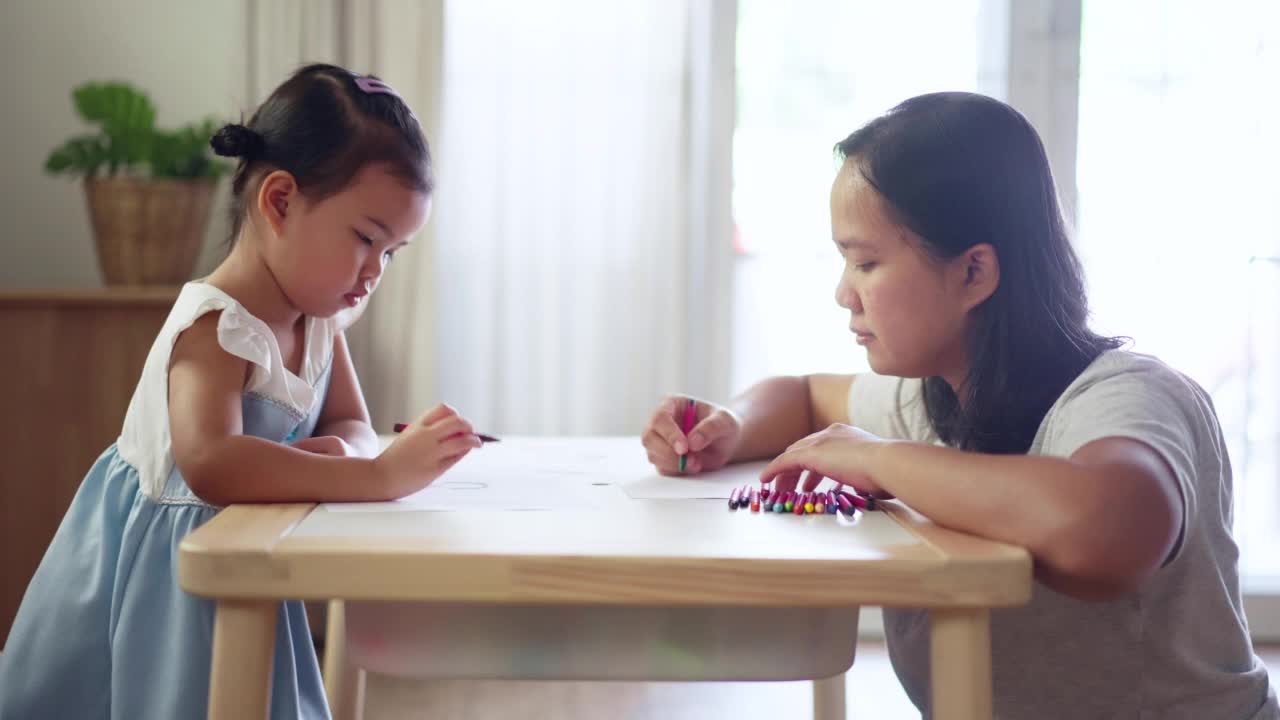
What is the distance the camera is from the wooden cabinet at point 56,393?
217 cm

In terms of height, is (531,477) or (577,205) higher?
(577,205)

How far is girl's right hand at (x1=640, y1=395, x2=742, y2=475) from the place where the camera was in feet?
3.71

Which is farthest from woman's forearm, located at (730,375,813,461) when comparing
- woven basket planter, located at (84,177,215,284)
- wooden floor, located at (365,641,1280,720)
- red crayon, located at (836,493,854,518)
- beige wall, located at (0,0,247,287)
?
beige wall, located at (0,0,247,287)

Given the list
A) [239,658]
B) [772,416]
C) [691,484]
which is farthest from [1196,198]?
[239,658]

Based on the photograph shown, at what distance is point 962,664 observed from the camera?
26.4 inches

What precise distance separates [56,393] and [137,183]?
0.45 meters

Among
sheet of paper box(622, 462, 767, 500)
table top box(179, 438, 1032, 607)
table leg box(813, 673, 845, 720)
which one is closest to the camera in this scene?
table top box(179, 438, 1032, 607)

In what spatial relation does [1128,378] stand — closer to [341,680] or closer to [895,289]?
[895,289]

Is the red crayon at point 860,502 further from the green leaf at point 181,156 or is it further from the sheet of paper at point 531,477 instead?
the green leaf at point 181,156

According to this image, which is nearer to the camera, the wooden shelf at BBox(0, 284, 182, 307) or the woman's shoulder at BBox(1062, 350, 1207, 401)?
the woman's shoulder at BBox(1062, 350, 1207, 401)

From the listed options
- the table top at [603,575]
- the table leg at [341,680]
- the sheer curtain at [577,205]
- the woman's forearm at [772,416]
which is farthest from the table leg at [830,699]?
the sheer curtain at [577,205]

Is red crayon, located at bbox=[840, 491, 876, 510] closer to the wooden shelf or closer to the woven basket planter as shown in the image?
the wooden shelf

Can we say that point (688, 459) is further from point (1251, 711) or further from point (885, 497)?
point (1251, 711)

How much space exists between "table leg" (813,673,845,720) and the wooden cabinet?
1.49 meters
